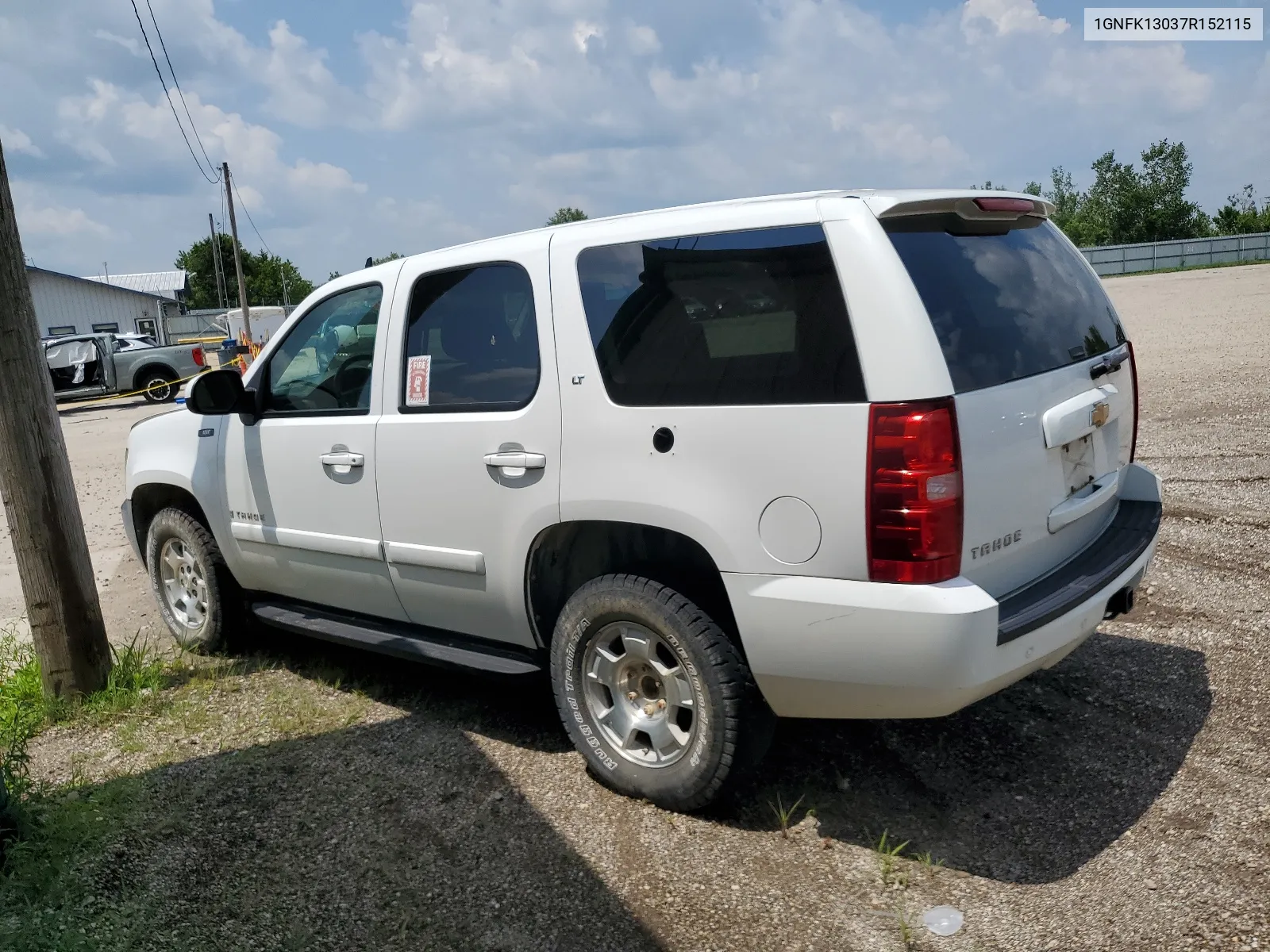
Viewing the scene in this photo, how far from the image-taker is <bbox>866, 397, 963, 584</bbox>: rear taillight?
Result: 2.84m

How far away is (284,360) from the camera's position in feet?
15.9

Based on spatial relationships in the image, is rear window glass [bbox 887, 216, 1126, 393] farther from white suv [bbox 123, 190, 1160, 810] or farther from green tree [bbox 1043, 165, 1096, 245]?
green tree [bbox 1043, 165, 1096, 245]

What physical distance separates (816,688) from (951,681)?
0.42 metres

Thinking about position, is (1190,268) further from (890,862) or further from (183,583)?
(890,862)

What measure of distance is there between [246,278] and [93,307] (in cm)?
4183

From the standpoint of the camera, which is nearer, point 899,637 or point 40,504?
point 899,637

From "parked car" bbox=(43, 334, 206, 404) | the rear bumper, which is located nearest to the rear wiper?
the rear bumper

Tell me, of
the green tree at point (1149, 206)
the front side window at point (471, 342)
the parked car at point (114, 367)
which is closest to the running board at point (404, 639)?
the front side window at point (471, 342)

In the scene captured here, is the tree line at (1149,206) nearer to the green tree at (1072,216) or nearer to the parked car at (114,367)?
the green tree at (1072,216)

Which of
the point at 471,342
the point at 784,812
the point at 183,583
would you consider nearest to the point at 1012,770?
the point at 784,812

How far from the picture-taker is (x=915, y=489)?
284 cm

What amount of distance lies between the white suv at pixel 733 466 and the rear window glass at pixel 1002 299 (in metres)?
0.01

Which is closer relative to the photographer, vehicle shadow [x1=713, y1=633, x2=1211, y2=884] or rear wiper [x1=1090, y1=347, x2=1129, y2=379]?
vehicle shadow [x1=713, y1=633, x2=1211, y2=884]

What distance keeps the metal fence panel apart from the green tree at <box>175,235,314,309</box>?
70538mm
